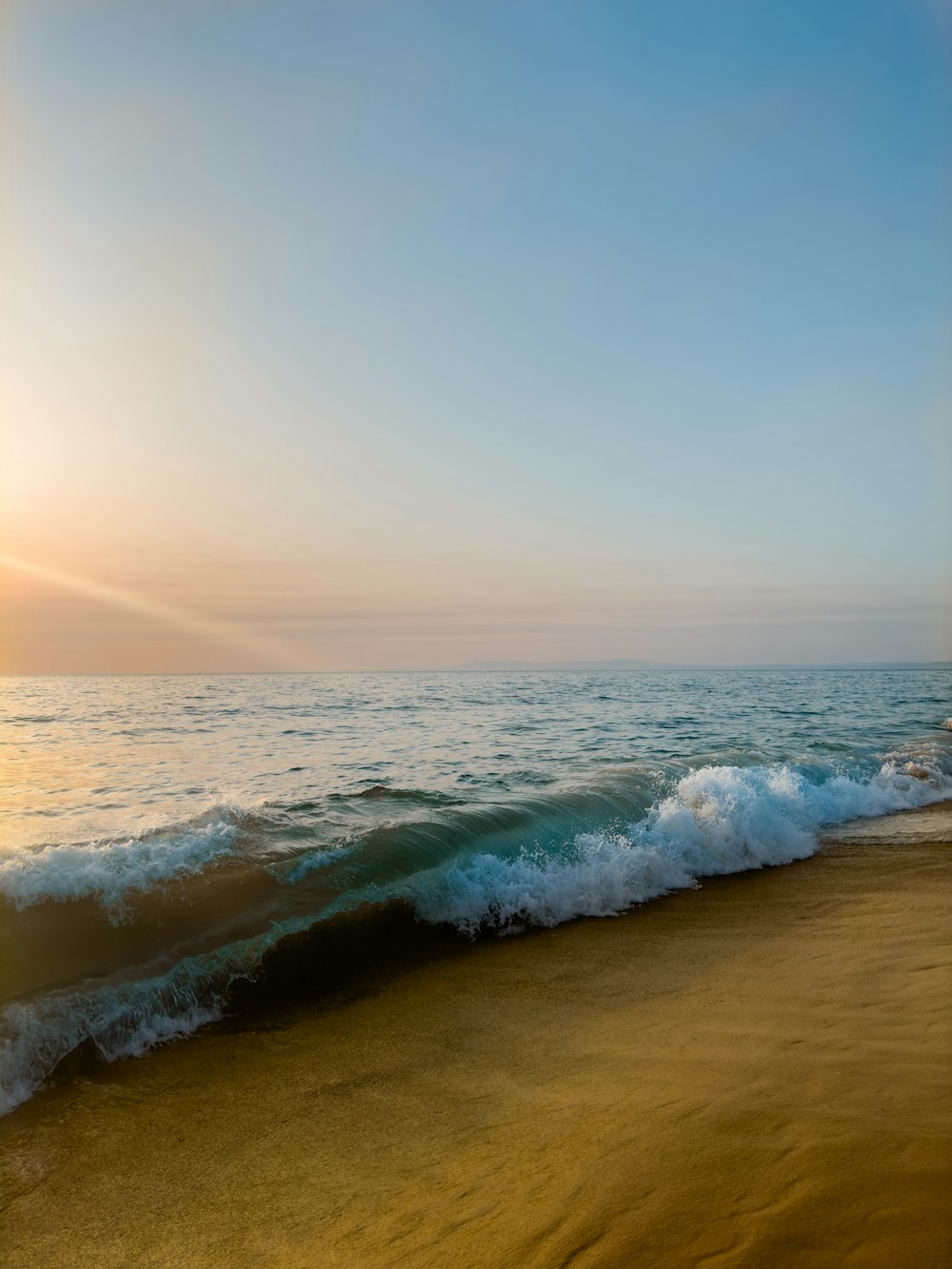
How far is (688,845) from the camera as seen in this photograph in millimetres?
10273

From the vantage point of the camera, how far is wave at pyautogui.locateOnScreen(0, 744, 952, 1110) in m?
5.52

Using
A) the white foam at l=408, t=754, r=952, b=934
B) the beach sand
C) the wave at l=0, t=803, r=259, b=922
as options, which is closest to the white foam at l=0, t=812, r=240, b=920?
the wave at l=0, t=803, r=259, b=922

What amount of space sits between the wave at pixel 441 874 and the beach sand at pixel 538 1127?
0.44 m

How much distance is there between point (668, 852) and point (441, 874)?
316 centimetres

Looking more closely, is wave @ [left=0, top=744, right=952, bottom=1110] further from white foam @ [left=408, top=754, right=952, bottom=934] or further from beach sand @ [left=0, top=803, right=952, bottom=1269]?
beach sand @ [left=0, top=803, right=952, bottom=1269]

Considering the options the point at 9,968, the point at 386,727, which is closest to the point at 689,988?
the point at 9,968

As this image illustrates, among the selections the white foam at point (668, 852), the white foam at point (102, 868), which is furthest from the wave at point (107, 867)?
Result: the white foam at point (668, 852)

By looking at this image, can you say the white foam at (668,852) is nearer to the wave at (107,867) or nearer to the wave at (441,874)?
the wave at (441,874)

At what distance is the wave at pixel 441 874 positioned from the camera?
18.1 feet

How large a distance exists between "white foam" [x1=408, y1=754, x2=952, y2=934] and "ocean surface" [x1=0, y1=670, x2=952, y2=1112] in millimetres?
29

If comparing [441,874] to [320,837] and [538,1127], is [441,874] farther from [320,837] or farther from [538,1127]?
[538,1127]

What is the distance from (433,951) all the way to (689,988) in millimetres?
2422

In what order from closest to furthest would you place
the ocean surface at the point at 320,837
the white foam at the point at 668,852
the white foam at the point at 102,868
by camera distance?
the ocean surface at the point at 320,837
the white foam at the point at 102,868
the white foam at the point at 668,852

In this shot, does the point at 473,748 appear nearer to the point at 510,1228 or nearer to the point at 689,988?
the point at 689,988
